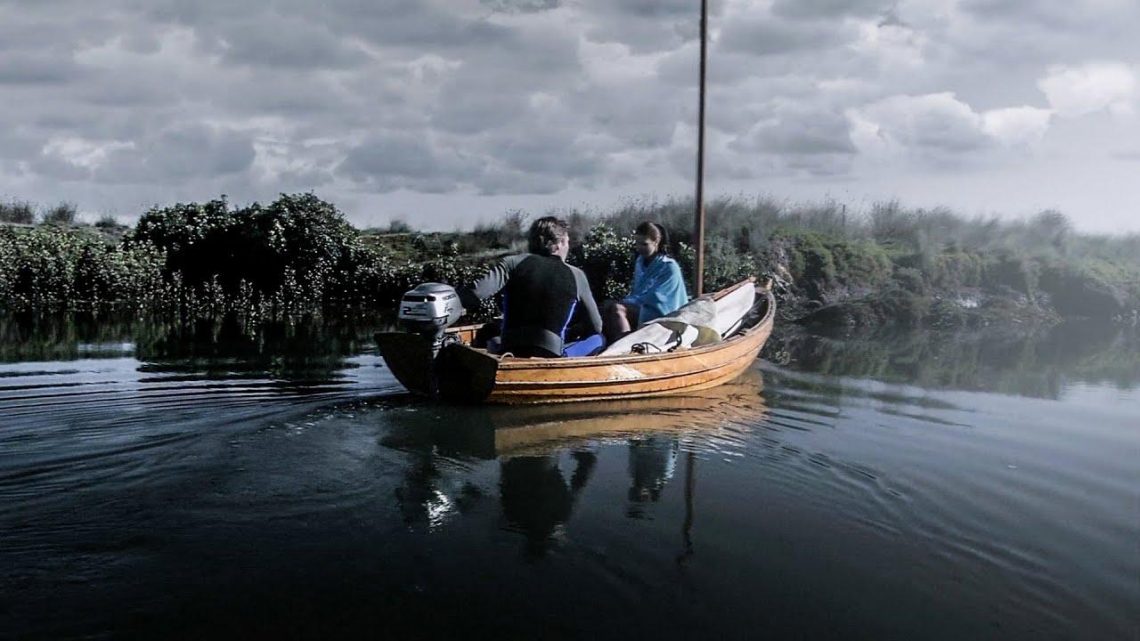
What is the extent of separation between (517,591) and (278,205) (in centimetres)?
2154

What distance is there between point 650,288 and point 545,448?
4.39m

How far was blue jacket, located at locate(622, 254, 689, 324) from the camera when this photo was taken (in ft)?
37.2

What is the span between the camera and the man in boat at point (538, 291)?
8.68 meters

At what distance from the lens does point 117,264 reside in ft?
74.0

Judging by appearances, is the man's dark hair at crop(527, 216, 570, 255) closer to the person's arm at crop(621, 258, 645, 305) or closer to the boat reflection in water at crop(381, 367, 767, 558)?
the boat reflection in water at crop(381, 367, 767, 558)

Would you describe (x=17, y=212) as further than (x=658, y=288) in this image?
Yes

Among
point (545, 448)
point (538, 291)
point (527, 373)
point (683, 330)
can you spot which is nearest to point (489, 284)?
point (538, 291)

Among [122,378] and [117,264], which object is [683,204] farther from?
[122,378]

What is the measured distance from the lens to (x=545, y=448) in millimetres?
7398

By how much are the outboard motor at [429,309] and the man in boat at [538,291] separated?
0.68 ft

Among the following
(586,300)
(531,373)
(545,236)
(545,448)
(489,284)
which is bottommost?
(545,448)

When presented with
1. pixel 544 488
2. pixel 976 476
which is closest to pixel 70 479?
pixel 544 488

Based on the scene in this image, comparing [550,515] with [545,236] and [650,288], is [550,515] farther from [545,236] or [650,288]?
[650,288]

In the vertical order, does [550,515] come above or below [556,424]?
below
